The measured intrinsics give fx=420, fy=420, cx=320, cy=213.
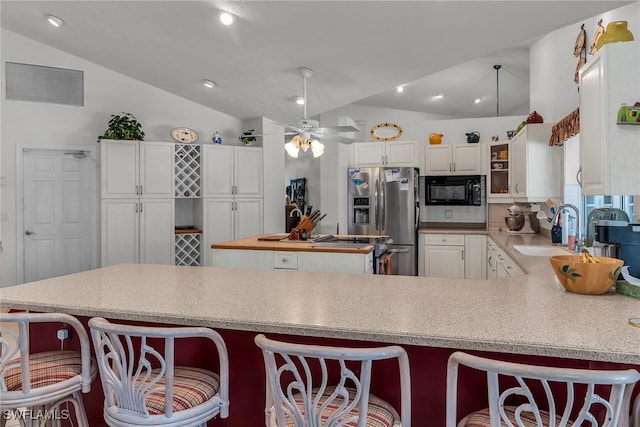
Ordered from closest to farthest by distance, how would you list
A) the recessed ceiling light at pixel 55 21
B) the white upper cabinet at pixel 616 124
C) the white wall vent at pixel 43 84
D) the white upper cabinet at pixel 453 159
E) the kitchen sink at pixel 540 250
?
1. the white upper cabinet at pixel 616 124
2. the kitchen sink at pixel 540 250
3. the recessed ceiling light at pixel 55 21
4. the white wall vent at pixel 43 84
5. the white upper cabinet at pixel 453 159

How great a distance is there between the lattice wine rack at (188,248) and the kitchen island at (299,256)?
2.12m

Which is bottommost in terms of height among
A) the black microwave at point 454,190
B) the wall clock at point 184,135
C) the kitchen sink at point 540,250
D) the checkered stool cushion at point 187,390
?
the checkered stool cushion at point 187,390

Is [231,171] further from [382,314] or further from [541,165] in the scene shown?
[382,314]

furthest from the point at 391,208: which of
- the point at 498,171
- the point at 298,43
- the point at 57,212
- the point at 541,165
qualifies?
the point at 57,212

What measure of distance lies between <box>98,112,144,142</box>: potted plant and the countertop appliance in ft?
16.4

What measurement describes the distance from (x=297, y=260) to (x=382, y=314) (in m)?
2.09

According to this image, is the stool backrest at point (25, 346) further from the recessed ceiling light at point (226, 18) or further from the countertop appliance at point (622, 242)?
the recessed ceiling light at point (226, 18)

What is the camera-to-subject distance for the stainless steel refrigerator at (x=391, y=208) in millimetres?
5465

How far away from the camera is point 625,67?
1964 millimetres

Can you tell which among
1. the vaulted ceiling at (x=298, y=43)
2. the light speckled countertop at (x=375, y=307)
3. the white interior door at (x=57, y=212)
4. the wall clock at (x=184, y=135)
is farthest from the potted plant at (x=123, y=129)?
the light speckled countertop at (x=375, y=307)

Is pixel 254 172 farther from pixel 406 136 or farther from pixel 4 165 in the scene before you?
pixel 4 165

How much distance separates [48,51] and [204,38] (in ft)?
8.14

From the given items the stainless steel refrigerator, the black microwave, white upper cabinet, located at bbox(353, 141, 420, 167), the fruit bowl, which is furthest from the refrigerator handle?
the fruit bowl

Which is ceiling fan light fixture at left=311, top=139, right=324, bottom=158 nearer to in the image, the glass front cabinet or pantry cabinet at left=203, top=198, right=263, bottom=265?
pantry cabinet at left=203, top=198, right=263, bottom=265
